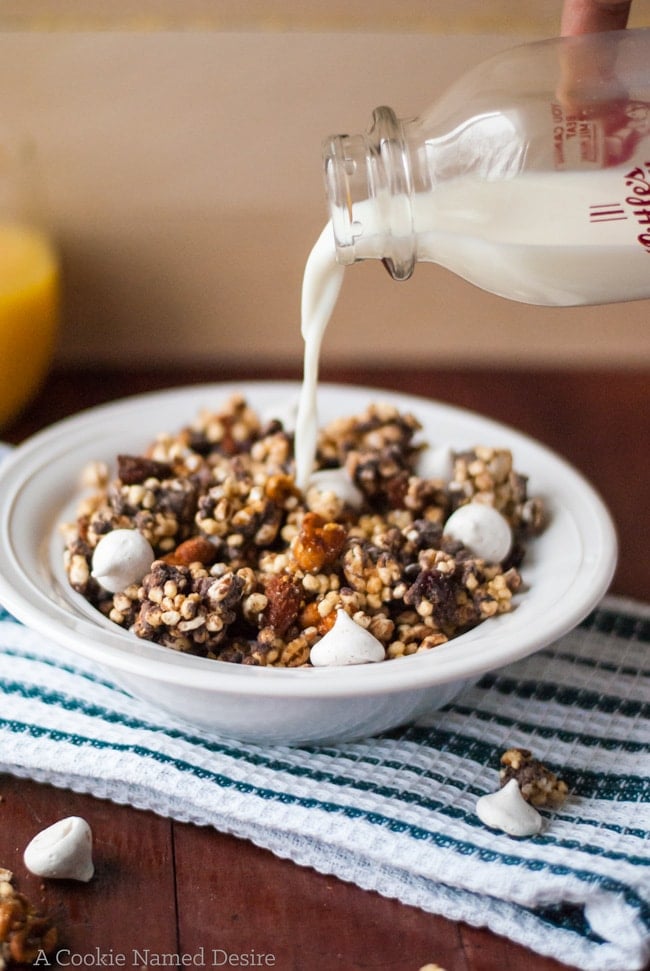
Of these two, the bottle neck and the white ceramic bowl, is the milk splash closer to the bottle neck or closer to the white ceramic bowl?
the bottle neck

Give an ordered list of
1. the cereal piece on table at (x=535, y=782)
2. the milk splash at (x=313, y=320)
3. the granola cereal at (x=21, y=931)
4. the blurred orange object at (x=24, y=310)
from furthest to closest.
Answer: the blurred orange object at (x=24, y=310)
the milk splash at (x=313, y=320)
the cereal piece on table at (x=535, y=782)
the granola cereal at (x=21, y=931)

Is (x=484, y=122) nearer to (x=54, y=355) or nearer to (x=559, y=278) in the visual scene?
(x=559, y=278)

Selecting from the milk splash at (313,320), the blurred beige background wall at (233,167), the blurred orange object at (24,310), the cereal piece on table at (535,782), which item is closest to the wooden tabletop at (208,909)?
the cereal piece on table at (535,782)

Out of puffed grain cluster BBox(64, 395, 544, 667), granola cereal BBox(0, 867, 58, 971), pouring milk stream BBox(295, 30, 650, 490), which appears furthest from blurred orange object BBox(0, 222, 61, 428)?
granola cereal BBox(0, 867, 58, 971)

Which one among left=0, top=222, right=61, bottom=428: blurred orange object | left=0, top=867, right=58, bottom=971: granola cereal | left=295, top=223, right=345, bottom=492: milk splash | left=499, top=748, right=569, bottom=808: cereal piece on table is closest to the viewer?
left=0, top=867, right=58, bottom=971: granola cereal

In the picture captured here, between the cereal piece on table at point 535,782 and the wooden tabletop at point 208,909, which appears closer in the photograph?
the wooden tabletop at point 208,909

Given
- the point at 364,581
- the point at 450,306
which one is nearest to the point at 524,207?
the point at 364,581

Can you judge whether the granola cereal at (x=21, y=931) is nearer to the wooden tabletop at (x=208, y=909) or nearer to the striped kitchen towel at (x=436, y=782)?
the wooden tabletop at (x=208, y=909)

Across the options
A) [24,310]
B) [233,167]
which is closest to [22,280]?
[24,310]
